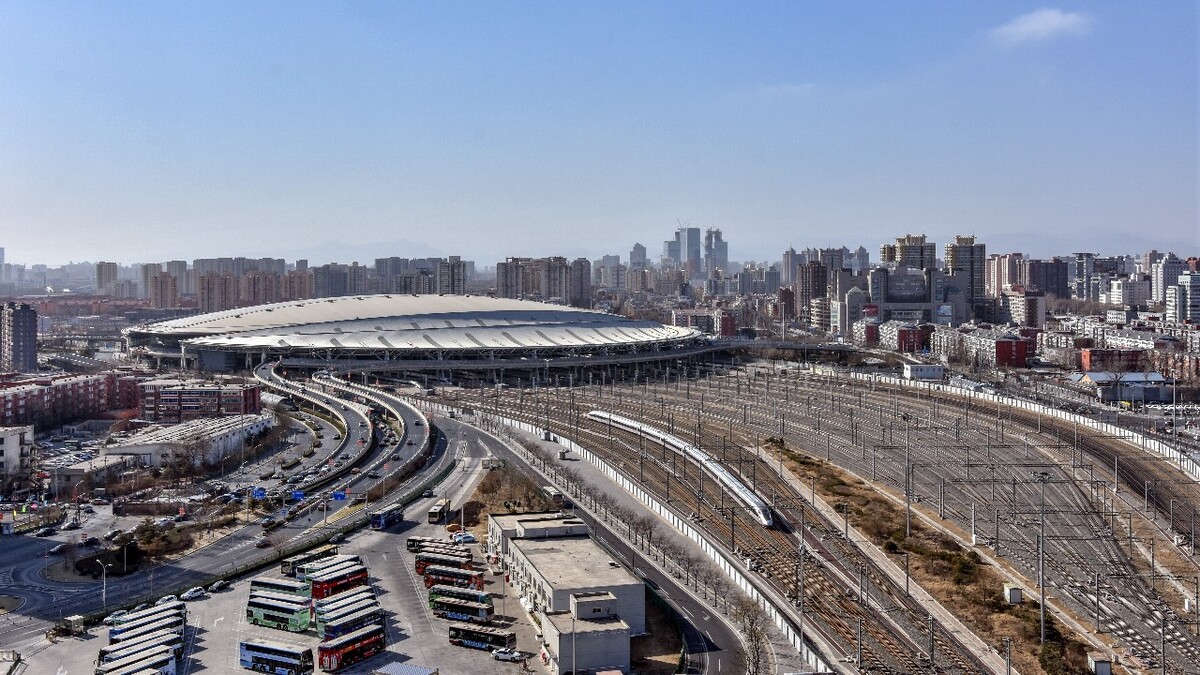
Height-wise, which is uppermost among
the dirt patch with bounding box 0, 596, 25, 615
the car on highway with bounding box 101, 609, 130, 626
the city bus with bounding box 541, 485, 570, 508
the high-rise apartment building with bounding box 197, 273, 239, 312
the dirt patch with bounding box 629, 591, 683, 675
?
the high-rise apartment building with bounding box 197, 273, 239, 312

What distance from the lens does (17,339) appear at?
38844 millimetres

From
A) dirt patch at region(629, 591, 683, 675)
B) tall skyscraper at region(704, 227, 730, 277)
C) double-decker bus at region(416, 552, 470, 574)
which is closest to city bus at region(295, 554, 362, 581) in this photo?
double-decker bus at region(416, 552, 470, 574)

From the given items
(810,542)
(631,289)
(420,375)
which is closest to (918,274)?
(420,375)

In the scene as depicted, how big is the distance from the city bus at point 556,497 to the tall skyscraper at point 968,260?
46.8m

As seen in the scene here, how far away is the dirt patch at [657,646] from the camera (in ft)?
38.3

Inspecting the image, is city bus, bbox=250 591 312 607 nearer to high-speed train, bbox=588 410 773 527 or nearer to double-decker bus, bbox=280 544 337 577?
double-decker bus, bbox=280 544 337 577

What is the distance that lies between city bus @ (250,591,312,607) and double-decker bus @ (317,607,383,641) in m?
0.49

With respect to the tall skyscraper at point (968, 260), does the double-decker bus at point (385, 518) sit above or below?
below

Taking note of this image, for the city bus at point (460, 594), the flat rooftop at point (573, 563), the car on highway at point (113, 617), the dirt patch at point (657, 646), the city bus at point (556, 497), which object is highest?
the flat rooftop at point (573, 563)

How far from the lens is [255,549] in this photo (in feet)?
51.8

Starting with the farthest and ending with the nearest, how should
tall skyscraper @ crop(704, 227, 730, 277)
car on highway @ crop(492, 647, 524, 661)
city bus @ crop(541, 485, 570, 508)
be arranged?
tall skyscraper @ crop(704, 227, 730, 277), city bus @ crop(541, 485, 570, 508), car on highway @ crop(492, 647, 524, 661)

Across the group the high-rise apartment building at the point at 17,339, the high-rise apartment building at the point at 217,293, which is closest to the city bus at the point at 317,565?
the high-rise apartment building at the point at 17,339

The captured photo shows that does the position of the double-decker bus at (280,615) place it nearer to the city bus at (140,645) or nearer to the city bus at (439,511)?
the city bus at (140,645)

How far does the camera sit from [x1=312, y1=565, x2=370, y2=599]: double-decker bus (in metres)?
13.0
